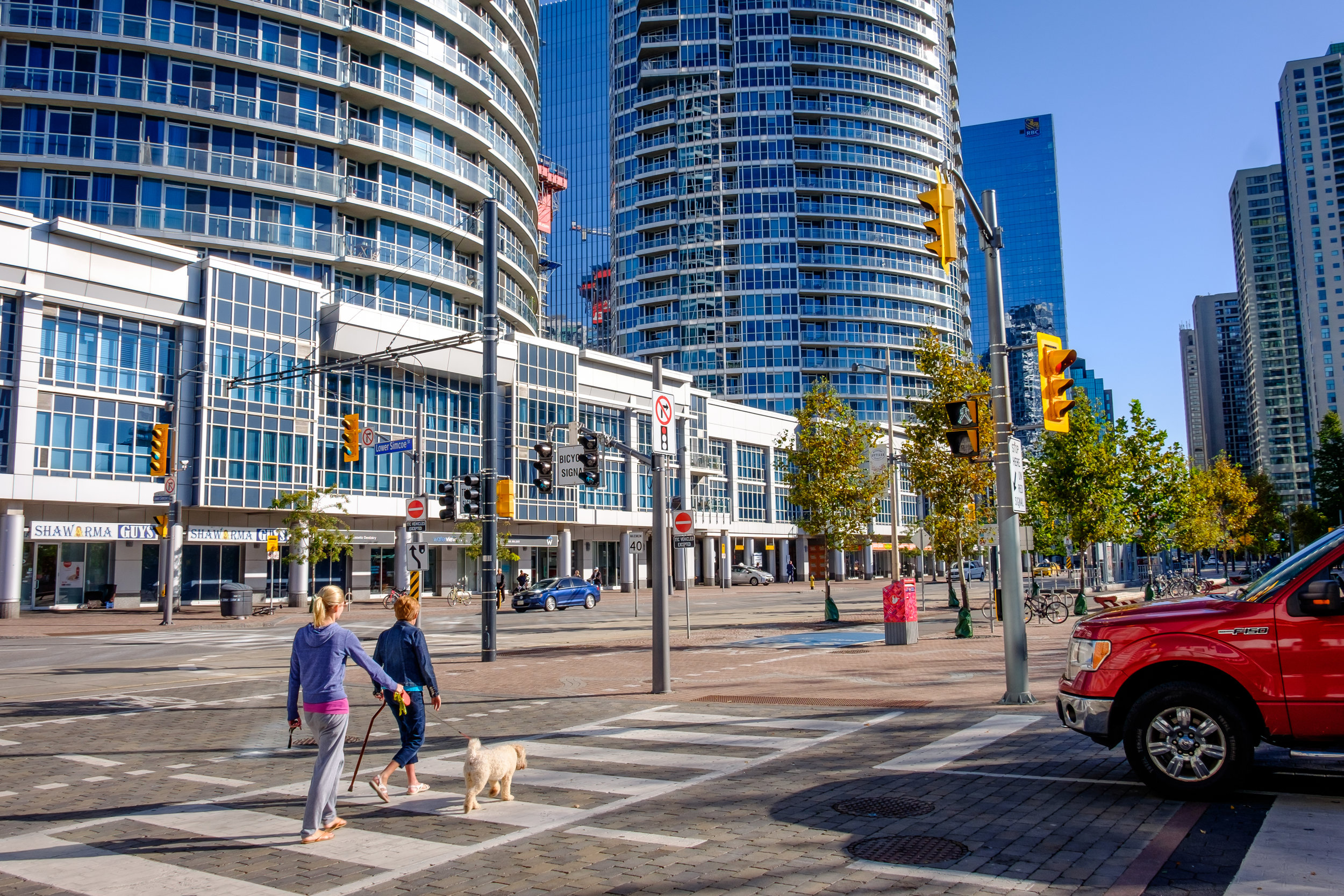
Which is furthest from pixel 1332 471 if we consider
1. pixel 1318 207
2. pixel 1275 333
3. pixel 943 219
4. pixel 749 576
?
pixel 1275 333

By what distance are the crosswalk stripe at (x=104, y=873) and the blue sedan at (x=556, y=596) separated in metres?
36.1

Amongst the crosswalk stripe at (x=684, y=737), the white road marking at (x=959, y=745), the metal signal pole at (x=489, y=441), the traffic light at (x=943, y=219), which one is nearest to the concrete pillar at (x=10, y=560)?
the metal signal pole at (x=489, y=441)

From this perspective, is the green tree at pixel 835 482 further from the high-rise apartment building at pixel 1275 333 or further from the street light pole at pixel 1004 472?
the high-rise apartment building at pixel 1275 333

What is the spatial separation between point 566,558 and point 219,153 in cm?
3003

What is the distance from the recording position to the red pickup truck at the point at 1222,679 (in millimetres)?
6684

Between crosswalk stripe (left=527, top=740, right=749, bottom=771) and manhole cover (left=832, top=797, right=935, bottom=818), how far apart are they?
174 centimetres

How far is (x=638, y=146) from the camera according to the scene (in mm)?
103375

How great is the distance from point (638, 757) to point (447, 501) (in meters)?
12.5

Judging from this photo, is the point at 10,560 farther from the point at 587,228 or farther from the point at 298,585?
the point at 587,228

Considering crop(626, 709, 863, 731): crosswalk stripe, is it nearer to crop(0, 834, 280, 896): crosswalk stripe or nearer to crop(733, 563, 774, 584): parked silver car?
crop(0, 834, 280, 896): crosswalk stripe

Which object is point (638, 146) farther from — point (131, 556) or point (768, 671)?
point (768, 671)

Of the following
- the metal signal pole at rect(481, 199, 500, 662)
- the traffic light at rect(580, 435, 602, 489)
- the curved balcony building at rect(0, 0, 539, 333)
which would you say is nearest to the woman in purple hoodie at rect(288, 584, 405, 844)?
the traffic light at rect(580, 435, 602, 489)

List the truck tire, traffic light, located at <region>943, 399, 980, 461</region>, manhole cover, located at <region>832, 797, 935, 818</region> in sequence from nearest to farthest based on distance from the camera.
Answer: the truck tire → manhole cover, located at <region>832, 797, 935, 818</region> → traffic light, located at <region>943, 399, 980, 461</region>

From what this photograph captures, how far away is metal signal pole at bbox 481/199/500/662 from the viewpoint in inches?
793
